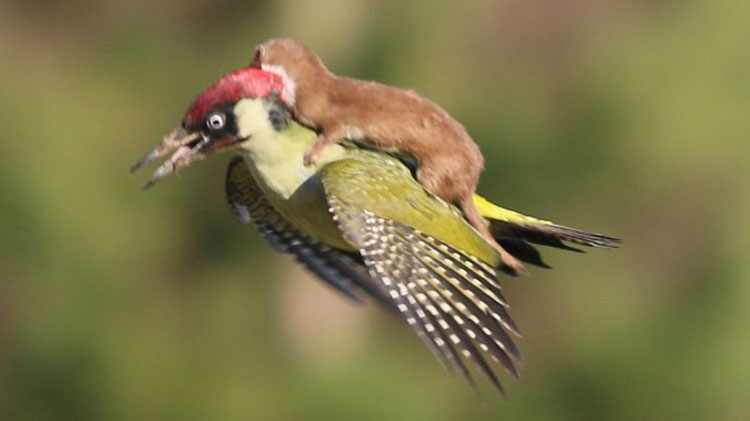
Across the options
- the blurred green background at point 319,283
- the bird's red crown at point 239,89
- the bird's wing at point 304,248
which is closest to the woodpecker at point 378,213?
the bird's red crown at point 239,89

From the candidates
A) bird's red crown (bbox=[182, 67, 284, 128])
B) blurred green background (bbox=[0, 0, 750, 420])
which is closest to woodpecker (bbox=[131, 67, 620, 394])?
bird's red crown (bbox=[182, 67, 284, 128])

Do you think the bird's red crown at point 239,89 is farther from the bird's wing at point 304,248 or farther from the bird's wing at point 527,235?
the bird's wing at point 304,248

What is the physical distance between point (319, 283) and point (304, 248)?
145 cm

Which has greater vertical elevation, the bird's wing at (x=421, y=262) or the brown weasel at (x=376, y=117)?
the brown weasel at (x=376, y=117)

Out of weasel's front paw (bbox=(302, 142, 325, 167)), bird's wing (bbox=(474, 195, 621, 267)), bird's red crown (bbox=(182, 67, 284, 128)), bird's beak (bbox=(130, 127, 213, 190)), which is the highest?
bird's red crown (bbox=(182, 67, 284, 128))

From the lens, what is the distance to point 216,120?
2617 mm

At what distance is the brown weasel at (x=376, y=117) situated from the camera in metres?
2.57

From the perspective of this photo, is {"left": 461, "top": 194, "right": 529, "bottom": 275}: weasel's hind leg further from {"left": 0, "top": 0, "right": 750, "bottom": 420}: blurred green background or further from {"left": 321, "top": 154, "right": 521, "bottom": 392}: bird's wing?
Answer: {"left": 0, "top": 0, "right": 750, "bottom": 420}: blurred green background

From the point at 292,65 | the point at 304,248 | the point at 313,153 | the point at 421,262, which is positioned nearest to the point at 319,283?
the point at 304,248

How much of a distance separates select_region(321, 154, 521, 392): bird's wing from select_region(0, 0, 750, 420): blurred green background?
6.03 ft

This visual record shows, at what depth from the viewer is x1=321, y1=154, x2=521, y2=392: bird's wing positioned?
266cm

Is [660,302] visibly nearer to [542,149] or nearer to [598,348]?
[598,348]

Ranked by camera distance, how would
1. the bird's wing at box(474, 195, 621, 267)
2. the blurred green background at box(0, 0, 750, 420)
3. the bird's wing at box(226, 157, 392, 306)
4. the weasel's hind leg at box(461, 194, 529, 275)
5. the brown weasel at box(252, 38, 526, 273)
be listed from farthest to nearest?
the blurred green background at box(0, 0, 750, 420), the bird's wing at box(226, 157, 392, 306), the bird's wing at box(474, 195, 621, 267), the weasel's hind leg at box(461, 194, 529, 275), the brown weasel at box(252, 38, 526, 273)

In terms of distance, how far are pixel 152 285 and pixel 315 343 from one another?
0.52m
